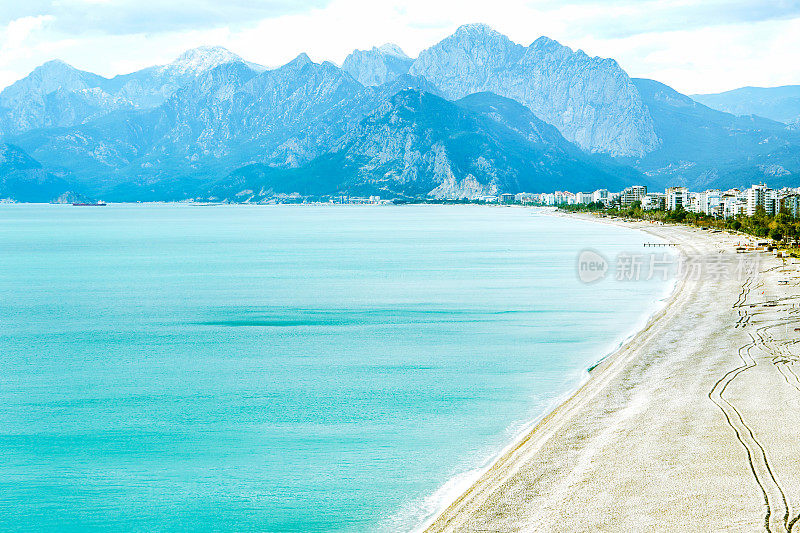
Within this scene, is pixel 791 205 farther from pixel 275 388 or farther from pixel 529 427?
pixel 529 427

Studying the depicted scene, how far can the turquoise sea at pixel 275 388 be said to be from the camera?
21.0 meters

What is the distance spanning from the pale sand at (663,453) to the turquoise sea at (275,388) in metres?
1.81

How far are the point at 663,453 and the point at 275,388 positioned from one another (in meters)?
16.8

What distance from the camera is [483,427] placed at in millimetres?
26562

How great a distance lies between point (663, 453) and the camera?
21266 mm

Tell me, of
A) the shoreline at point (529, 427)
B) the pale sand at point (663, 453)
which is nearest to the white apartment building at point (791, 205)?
the shoreline at point (529, 427)

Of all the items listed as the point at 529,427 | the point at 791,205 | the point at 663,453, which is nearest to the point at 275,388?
the point at 529,427

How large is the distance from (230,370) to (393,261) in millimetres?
58744

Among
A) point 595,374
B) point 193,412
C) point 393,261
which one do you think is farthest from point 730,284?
point 193,412

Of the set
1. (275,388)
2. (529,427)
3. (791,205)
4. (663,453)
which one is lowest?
(275,388)

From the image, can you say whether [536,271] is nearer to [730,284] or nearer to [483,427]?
[730,284]

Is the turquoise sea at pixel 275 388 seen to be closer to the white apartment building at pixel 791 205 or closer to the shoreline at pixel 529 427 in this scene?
the shoreline at pixel 529 427

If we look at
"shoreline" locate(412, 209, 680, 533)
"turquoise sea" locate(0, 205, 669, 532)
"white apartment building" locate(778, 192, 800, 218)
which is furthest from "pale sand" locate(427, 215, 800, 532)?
"white apartment building" locate(778, 192, 800, 218)

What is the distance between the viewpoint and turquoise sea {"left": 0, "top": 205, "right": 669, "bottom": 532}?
21.0m
